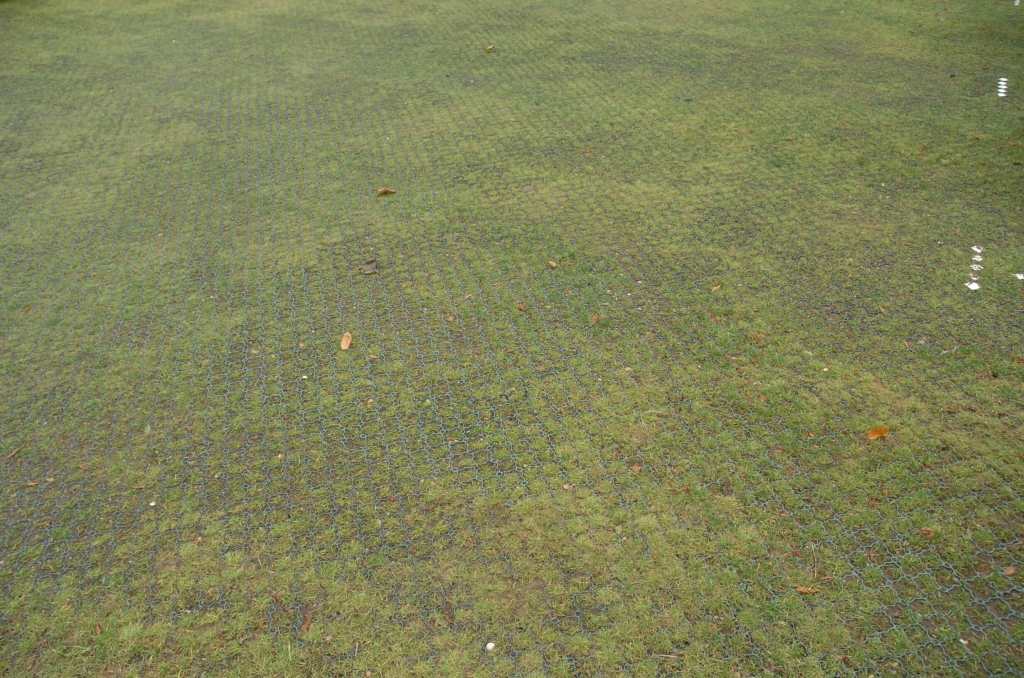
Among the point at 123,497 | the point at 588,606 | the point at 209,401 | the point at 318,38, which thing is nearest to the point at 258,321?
the point at 209,401

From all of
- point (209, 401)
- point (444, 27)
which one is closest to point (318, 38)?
point (444, 27)

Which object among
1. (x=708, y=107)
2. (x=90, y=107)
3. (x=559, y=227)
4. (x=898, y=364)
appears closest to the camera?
(x=898, y=364)

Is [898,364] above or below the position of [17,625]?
above

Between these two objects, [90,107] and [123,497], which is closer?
[123,497]

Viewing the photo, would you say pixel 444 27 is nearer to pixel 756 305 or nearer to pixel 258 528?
pixel 756 305

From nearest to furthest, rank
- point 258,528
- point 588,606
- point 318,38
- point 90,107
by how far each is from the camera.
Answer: point 588,606, point 258,528, point 90,107, point 318,38

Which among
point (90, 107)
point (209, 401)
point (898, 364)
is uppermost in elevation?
point (90, 107)
